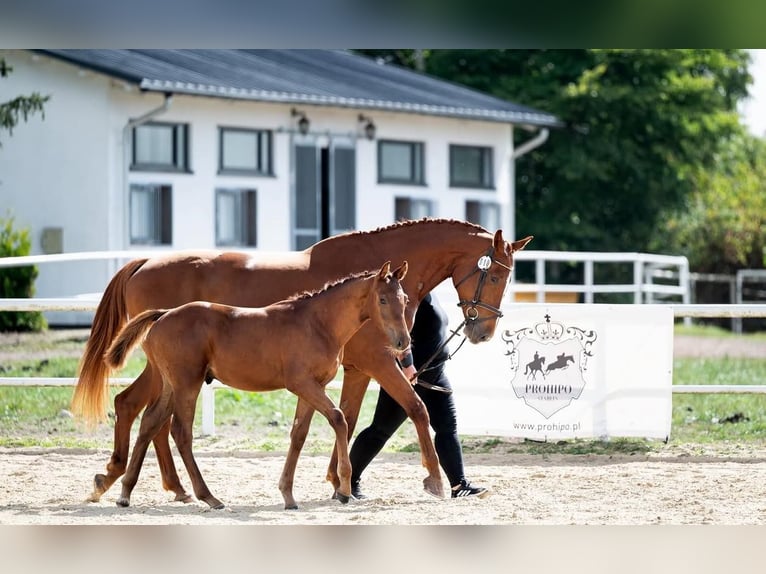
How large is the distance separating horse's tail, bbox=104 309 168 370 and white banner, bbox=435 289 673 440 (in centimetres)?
347

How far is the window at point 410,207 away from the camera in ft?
82.8

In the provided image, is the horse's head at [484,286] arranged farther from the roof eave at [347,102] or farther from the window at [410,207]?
the window at [410,207]

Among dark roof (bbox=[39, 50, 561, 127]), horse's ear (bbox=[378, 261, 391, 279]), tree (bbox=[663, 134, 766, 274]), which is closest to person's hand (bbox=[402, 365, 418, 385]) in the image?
horse's ear (bbox=[378, 261, 391, 279])

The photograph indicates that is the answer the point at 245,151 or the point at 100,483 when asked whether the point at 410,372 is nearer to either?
Result: the point at 100,483

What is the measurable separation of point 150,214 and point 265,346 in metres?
14.3

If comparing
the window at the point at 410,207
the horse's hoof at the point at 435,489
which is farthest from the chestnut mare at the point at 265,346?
the window at the point at 410,207

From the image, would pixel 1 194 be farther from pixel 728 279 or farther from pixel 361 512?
pixel 728 279

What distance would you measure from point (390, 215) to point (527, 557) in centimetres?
1892

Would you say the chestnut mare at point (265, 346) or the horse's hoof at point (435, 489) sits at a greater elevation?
the chestnut mare at point (265, 346)

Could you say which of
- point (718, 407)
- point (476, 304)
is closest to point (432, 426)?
point (476, 304)

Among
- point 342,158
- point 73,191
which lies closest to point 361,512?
point 73,191

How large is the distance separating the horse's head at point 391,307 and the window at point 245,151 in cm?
1520

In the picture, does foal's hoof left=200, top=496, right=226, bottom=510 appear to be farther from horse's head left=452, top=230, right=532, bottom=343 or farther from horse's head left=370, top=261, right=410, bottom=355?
horse's head left=452, top=230, right=532, bottom=343
